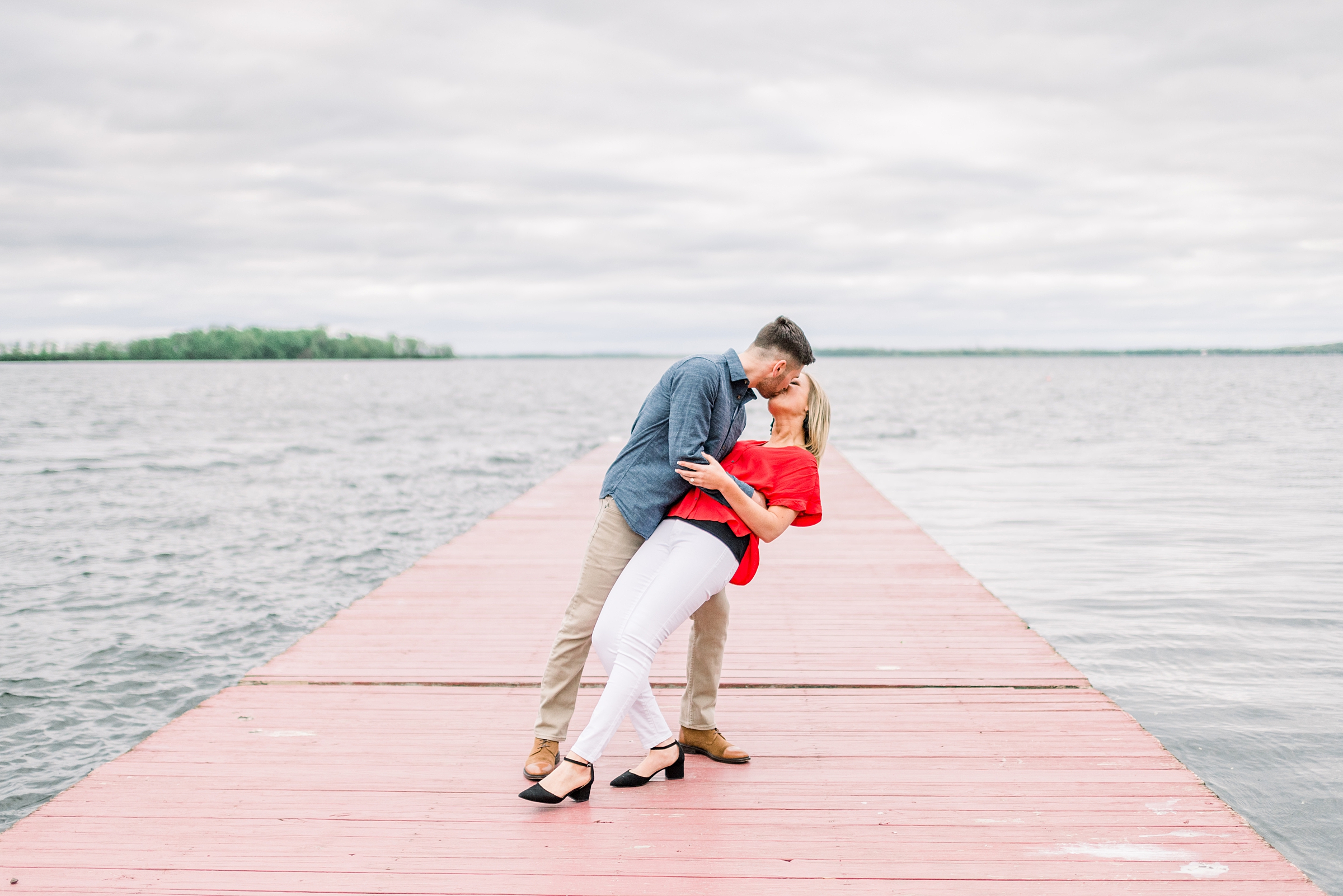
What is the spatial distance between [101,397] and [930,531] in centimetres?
6333

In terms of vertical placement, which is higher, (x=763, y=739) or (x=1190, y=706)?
(x=763, y=739)

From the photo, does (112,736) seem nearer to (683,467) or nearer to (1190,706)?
(683,467)

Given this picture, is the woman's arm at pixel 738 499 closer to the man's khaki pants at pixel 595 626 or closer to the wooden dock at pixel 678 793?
the man's khaki pants at pixel 595 626

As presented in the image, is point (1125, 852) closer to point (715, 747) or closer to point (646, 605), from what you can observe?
point (715, 747)

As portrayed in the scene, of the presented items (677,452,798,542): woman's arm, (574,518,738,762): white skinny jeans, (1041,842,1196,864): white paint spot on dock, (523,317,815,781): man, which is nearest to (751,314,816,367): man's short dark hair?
(523,317,815,781): man

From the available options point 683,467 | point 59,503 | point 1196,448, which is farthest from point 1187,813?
point 1196,448

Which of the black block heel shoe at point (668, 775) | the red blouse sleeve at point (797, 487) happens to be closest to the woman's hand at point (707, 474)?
the red blouse sleeve at point (797, 487)

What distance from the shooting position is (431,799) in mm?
3629

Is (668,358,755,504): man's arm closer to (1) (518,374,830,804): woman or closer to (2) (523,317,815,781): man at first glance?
(2) (523,317,815,781): man

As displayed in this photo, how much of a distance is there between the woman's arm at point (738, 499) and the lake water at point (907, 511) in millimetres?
3042

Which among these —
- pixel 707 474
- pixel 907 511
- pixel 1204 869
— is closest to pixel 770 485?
pixel 707 474

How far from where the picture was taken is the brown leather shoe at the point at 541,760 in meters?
3.70

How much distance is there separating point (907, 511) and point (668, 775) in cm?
1158

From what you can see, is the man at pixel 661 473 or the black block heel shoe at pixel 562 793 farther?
the black block heel shoe at pixel 562 793
